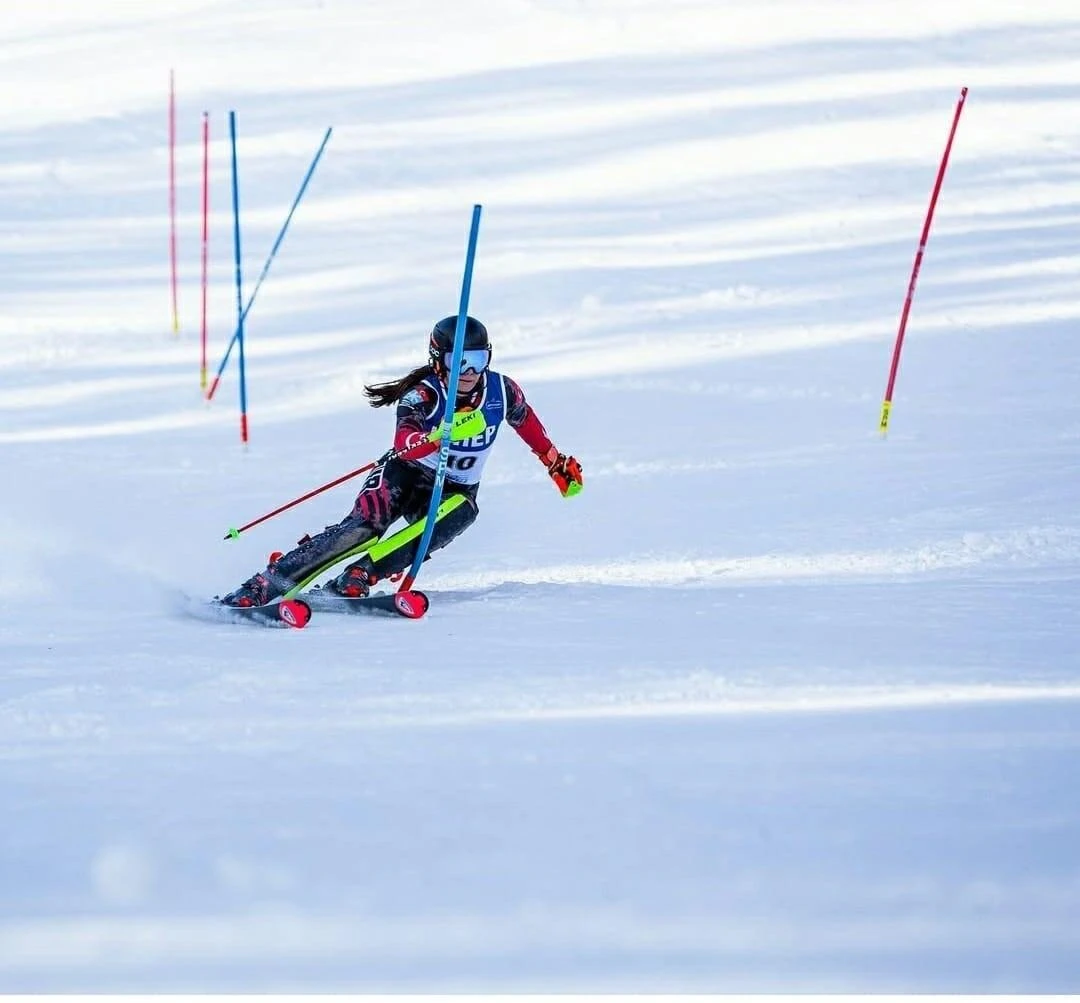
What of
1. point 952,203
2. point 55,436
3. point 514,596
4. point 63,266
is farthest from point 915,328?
point 63,266

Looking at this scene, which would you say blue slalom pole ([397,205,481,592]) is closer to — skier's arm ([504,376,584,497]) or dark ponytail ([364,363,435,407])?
dark ponytail ([364,363,435,407])

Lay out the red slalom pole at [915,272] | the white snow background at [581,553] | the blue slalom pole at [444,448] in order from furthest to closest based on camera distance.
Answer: the red slalom pole at [915,272] → the blue slalom pole at [444,448] → the white snow background at [581,553]

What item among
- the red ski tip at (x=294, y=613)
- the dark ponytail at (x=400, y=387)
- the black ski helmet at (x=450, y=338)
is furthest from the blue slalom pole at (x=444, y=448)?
the red ski tip at (x=294, y=613)

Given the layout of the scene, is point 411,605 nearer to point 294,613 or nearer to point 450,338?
point 294,613

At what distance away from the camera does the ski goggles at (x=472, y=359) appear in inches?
252

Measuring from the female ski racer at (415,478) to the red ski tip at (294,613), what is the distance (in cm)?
29

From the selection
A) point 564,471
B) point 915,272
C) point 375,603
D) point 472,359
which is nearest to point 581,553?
point 564,471

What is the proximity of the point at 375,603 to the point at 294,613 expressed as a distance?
319 mm

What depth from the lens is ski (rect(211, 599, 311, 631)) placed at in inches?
233

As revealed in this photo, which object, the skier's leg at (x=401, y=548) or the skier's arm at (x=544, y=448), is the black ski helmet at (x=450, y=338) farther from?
the skier's leg at (x=401, y=548)

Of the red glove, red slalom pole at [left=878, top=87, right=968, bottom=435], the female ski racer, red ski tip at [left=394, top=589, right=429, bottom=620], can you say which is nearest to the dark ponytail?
the female ski racer

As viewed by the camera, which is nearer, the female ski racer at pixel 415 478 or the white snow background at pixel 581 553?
the white snow background at pixel 581 553

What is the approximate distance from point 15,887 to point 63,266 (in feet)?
43.3

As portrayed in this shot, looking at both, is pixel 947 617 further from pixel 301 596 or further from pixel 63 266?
pixel 63 266
